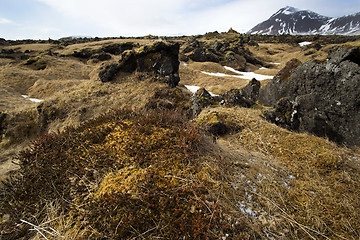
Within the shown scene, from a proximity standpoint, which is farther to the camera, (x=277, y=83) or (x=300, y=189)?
(x=277, y=83)

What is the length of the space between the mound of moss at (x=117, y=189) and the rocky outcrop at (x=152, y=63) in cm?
986

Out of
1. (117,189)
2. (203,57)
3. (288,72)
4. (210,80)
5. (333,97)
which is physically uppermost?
(203,57)

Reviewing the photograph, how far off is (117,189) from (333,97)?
954cm

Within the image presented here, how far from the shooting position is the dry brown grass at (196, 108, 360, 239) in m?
2.21

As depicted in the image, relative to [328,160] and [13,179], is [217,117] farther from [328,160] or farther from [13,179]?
[13,179]

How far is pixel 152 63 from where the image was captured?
13.0 meters

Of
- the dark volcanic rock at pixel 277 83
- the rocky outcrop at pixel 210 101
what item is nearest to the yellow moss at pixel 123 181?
the rocky outcrop at pixel 210 101

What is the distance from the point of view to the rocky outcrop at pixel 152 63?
41.3ft

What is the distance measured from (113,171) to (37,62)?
1448 inches

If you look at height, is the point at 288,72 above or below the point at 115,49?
below

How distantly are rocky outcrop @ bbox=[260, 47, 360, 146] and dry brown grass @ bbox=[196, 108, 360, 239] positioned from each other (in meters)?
2.66

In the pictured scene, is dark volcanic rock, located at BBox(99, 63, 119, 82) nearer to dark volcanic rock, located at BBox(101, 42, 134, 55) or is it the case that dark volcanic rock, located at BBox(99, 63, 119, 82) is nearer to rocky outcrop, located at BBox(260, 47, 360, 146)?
rocky outcrop, located at BBox(260, 47, 360, 146)

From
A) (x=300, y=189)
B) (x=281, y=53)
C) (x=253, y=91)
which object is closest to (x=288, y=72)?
(x=253, y=91)

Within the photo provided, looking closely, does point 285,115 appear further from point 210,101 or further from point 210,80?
point 210,80
